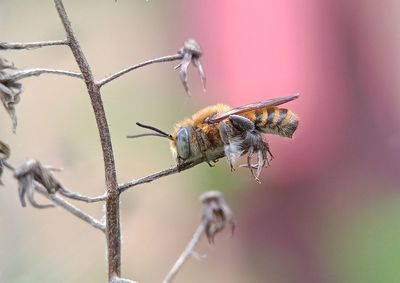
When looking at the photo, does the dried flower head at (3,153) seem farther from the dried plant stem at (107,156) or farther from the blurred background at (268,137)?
the blurred background at (268,137)

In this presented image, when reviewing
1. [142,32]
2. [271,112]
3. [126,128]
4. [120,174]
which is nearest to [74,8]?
[142,32]

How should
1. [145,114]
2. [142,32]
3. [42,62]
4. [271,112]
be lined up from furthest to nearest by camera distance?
[142,32], [145,114], [42,62], [271,112]

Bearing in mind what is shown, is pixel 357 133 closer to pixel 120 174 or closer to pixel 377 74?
pixel 377 74

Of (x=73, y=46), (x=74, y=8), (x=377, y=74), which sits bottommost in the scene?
(x=377, y=74)

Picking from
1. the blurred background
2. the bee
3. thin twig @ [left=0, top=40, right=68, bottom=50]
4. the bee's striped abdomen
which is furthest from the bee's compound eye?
the blurred background

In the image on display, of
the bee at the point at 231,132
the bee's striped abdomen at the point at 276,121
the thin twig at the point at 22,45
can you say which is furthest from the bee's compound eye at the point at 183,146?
the thin twig at the point at 22,45

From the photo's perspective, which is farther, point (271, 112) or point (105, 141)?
point (271, 112)

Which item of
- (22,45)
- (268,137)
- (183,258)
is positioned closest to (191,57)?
(22,45)
